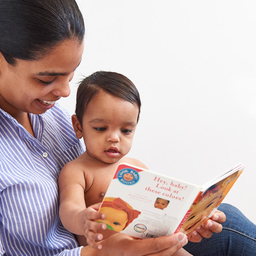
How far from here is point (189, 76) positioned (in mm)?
2941

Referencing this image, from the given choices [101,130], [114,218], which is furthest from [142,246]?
[101,130]

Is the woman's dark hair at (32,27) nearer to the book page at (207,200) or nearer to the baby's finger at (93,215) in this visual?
the baby's finger at (93,215)

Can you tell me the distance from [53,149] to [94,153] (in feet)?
0.50

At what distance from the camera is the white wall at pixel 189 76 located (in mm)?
2797

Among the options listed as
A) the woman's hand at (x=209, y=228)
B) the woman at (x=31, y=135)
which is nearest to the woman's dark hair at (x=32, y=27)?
the woman at (x=31, y=135)

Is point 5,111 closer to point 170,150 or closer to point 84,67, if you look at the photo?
point 84,67

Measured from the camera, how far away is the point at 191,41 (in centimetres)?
292

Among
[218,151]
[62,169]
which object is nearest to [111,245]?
[62,169]

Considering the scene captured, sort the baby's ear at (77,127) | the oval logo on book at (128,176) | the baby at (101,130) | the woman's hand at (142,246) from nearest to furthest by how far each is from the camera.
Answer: the oval logo on book at (128,176), the woman's hand at (142,246), the baby at (101,130), the baby's ear at (77,127)

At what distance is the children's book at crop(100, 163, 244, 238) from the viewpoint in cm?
107

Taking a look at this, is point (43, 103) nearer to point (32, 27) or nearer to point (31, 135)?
point (31, 135)

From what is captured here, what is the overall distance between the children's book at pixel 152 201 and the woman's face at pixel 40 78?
16.4 inches

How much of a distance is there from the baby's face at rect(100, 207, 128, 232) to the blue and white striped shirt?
7.2 inches

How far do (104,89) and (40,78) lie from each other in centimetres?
30
